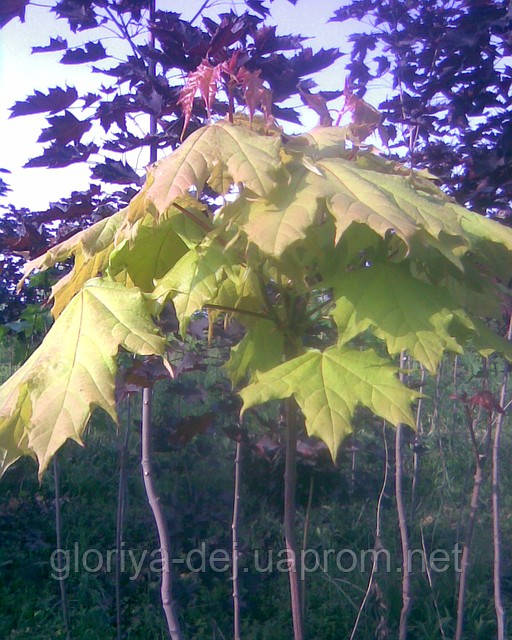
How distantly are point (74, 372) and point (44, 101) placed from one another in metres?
1.16

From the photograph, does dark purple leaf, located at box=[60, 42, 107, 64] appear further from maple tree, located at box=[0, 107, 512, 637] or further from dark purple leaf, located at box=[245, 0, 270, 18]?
maple tree, located at box=[0, 107, 512, 637]

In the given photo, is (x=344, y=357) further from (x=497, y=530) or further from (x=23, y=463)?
(x=23, y=463)

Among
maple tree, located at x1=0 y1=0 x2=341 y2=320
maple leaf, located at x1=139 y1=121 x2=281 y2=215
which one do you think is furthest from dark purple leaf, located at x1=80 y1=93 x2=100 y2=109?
maple leaf, located at x1=139 y1=121 x2=281 y2=215

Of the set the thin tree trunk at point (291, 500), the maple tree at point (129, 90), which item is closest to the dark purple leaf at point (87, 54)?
the maple tree at point (129, 90)

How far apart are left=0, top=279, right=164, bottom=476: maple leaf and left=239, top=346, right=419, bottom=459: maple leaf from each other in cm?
16

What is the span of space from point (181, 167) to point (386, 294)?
0.31 meters

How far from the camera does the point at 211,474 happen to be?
326cm

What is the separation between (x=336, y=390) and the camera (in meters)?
0.79

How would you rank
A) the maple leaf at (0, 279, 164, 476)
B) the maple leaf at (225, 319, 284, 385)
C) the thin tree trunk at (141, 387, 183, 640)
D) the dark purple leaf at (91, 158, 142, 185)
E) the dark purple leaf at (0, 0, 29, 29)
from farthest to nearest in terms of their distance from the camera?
1. the dark purple leaf at (0, 0, 29, 29)
2. the dark purple leaf at (91, 158, 142, 185)
3. the thin tree trunk at (141, 387, 183, 640)
4. the maple leaf at (225, 319, 284, 385)
5. the maple leaf at (0, 279, 164, 476)

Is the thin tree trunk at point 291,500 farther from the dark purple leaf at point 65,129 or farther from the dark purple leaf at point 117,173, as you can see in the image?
the dark purple leaf at point 65,129

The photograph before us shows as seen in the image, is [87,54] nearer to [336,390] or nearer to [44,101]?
[44,101]

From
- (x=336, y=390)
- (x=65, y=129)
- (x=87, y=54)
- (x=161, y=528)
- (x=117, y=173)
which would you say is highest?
(x=87, y=54)

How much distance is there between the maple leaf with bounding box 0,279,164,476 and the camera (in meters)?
0.73

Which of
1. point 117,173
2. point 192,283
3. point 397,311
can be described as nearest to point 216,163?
point 192,283
